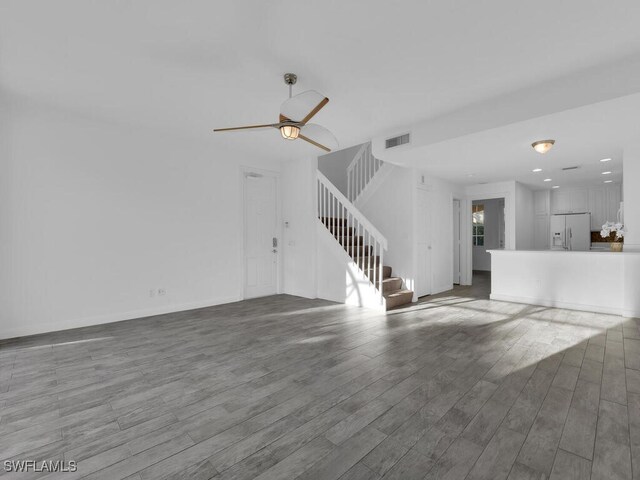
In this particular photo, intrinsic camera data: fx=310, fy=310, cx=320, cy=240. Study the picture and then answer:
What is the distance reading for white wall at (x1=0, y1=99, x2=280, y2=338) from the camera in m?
3.70

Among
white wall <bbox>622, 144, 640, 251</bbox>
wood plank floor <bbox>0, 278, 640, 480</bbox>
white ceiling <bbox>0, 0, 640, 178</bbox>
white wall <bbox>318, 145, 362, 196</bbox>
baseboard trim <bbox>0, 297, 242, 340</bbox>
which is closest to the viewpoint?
wood plank floor <bbox>0, 278, 640, 480</bbox>

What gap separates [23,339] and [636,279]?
792cm

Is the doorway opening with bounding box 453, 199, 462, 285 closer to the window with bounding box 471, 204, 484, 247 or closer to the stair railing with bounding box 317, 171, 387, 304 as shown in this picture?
the stair railing with bounding box 317, 171, 387, 304

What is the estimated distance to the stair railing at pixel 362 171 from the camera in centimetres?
650

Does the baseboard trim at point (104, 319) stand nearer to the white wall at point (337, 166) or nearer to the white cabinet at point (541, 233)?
the white wall at point (337, 166)

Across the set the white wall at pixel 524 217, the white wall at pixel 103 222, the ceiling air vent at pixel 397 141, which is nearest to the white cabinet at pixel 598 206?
the white wall at pixel 524 217

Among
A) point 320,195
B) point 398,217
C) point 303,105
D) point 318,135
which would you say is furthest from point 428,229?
point 303,105

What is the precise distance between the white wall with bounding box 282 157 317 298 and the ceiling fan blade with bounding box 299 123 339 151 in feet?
8.12

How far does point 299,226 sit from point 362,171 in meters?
1.96

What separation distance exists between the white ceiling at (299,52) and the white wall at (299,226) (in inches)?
83.5

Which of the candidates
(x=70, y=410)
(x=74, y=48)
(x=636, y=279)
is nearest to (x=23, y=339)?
(x=70, y=410)

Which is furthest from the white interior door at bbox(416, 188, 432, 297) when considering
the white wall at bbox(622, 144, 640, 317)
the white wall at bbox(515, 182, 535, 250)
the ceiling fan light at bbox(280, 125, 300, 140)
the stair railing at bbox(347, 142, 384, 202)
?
the ceiling fan light at bbox(280, 125, 300, 140)

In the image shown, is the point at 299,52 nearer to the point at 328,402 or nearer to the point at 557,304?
the point at 328,402

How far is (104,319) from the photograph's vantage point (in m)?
4.24
